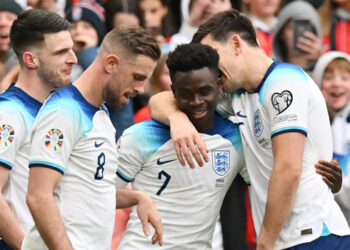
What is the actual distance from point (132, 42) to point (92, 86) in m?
0.33

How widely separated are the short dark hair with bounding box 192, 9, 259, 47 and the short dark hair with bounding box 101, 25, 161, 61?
43 cm

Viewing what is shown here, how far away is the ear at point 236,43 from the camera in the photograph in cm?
484

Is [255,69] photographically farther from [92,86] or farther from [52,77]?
[52,77]

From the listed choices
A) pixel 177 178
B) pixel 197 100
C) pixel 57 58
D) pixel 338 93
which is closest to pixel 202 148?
pixel 197 100

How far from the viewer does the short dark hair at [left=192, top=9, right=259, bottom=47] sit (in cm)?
490

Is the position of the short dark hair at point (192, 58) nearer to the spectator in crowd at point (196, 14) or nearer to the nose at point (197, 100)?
the nose at point (197, 100)

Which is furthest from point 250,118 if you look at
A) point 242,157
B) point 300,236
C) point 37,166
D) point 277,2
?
point 277,2

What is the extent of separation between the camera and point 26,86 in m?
5.13

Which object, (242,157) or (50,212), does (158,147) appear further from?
(50,212)

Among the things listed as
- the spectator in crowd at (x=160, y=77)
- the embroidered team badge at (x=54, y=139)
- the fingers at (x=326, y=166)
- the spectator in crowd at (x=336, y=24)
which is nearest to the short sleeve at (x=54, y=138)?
the embroidered team badge at (x=54, y=139)

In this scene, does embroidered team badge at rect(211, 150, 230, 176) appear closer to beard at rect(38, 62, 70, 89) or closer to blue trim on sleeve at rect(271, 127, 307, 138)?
blue trim on sleeve at rect(271, 127, 307, 138)

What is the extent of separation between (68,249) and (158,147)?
0.89 metres

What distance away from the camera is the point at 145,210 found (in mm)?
4570

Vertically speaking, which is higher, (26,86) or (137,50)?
(137,50)
